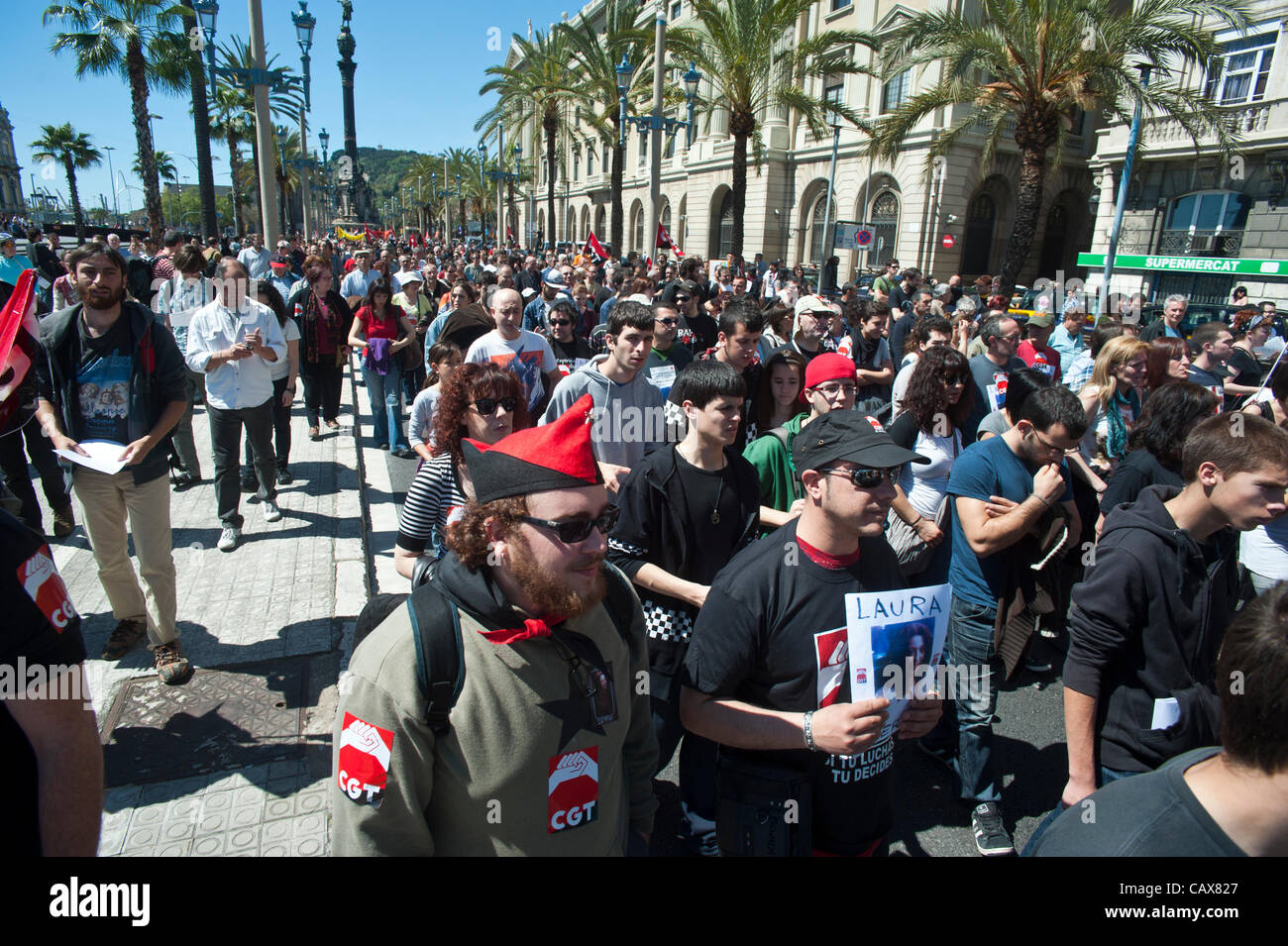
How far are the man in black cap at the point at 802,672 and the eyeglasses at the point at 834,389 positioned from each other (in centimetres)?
188

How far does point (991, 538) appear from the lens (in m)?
3.33

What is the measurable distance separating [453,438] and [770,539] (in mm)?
1681

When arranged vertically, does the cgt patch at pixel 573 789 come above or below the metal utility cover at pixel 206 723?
above

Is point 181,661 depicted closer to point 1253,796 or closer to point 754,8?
point 1253,796

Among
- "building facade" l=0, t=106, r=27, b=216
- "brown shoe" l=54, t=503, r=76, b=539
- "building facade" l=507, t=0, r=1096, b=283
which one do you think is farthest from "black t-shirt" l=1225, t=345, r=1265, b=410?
"building facade" l=0, t=106, r=27, b=216

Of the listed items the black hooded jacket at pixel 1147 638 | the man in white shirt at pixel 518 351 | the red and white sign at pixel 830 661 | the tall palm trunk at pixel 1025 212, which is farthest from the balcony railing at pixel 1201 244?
the red and white sign at pixel 830 661

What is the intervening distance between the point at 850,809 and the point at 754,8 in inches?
872

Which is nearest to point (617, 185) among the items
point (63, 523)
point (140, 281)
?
point (140, 281)

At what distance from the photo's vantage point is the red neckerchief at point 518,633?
1603mm

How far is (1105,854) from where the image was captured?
4.70 feet

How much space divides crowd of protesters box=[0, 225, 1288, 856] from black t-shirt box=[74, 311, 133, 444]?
0.02 m

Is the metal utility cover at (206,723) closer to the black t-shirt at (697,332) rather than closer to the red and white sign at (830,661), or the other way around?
the red and white sign at (830,661)

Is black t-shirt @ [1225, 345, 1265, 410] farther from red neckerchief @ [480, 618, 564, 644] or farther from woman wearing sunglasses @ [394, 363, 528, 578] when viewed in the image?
red neckerchief @ [480, 618, 564, 644]
